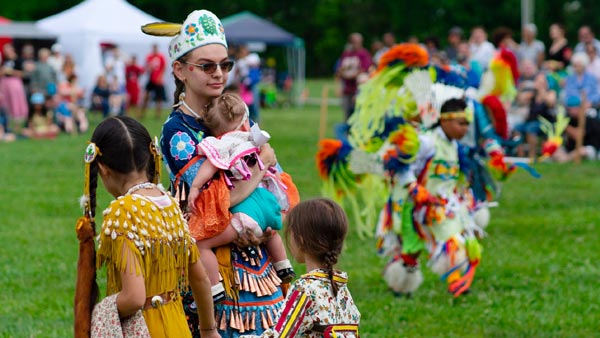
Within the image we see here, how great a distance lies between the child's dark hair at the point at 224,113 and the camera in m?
3.71

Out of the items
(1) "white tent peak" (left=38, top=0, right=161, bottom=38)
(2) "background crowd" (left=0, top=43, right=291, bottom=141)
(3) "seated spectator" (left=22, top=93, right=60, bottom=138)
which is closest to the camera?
(2) "background crowd" (left=0, top=43, right=291, bottom=141)

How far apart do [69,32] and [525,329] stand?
23.3m

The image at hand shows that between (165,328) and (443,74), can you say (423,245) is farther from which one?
(165,328)

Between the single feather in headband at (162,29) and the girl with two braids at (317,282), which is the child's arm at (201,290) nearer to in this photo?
the girl with two braids at (317,282)

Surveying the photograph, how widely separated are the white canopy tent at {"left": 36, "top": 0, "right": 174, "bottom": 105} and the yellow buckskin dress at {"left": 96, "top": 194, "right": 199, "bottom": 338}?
2402 centimetres

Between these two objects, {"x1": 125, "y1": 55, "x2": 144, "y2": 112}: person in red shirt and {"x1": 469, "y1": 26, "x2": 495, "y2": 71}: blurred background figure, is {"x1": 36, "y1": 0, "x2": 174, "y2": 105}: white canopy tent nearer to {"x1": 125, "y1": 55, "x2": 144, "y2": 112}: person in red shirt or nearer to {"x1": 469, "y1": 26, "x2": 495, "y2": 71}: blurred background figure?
Result: {"x1": 125, "y1": 55, "x2": 144, "y2": 112}: person in red shirt

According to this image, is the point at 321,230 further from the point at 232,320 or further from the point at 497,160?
the point at 497,160

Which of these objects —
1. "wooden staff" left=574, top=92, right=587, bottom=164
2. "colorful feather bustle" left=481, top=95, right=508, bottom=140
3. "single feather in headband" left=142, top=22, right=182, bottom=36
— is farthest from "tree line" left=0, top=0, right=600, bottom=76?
"single feather in headband" left=142, top=22, right=182, bottom=36

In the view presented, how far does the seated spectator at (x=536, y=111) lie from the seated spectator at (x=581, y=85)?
0.30 meters

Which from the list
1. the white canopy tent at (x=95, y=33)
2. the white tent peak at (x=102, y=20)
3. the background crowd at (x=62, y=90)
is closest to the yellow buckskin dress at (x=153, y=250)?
the background crowd at (x=62, y=90)

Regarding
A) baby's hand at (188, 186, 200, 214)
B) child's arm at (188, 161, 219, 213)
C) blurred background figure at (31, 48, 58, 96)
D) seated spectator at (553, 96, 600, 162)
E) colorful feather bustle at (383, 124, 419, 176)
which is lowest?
blurred background figure at (31, 48, 58, 96)

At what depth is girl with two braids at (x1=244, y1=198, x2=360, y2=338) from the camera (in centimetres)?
333

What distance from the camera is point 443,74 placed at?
7184mm

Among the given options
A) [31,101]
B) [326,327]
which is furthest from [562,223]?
[31,101]
